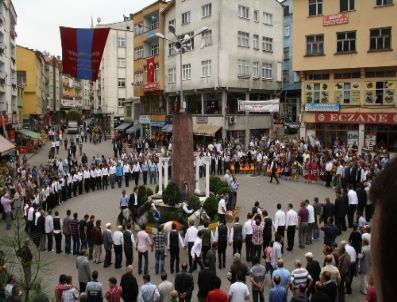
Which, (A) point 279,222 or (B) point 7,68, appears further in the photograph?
(B) point 7,68

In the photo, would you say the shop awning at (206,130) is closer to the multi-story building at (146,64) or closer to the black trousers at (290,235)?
the multi-story building at (146,64)

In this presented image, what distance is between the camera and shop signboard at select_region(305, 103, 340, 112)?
37.2 metres

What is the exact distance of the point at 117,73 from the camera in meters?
77.5

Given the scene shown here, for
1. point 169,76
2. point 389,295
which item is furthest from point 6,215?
point 169,76

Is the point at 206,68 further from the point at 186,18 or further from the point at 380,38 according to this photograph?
the point at 380,38

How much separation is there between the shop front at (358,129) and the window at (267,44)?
12585mm

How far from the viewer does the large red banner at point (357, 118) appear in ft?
114

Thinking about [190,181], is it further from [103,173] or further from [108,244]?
[103,173]

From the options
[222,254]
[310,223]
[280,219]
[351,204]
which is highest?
[351,204]

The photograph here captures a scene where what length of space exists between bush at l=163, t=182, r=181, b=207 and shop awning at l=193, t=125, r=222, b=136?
2324 centimetres

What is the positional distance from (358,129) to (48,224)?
2651cm

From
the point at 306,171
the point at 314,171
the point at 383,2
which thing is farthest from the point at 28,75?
the point at 314,171

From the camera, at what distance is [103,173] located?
1140 inches

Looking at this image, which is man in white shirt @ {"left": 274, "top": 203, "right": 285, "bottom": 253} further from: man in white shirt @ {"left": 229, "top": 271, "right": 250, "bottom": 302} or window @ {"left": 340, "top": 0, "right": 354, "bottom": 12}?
window @ {"left": 340, "top": 0, "right": 354, "bottom": 12}
